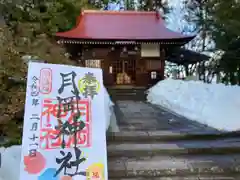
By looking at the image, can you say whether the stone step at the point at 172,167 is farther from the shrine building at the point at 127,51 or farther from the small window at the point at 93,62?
the small window at the point at 93,62

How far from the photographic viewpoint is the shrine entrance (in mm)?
13023

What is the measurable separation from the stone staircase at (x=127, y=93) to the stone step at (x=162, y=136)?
21.1ft

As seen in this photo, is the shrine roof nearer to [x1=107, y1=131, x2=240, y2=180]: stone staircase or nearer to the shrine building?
the shrine building

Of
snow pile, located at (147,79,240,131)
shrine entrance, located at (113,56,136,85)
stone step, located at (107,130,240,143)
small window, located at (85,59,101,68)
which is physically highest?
stone step, located at (107,130,240,143)

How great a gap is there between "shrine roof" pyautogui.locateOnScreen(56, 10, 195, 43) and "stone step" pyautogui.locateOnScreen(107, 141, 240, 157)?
842 centimetres

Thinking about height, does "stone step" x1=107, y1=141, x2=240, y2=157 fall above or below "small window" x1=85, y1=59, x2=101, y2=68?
above

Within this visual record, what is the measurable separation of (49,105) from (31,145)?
0.38 metres

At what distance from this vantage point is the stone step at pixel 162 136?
443 cm

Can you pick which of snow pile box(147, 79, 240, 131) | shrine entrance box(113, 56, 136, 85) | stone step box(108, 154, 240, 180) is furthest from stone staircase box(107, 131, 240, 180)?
shrine entrance box(113, 56, 136, 85)

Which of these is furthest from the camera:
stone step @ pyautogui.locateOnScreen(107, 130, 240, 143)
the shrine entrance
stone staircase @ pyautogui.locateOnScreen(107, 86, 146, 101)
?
the shrine entrance

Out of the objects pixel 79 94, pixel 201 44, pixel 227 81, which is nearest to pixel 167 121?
pixel 79 94

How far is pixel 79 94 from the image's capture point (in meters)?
2.58

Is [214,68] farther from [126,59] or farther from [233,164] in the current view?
[233,164]

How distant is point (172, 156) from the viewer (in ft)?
12.9
